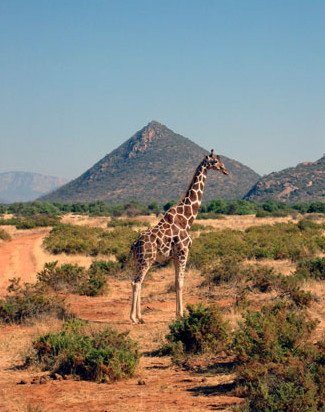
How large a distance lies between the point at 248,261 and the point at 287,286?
6.33 m

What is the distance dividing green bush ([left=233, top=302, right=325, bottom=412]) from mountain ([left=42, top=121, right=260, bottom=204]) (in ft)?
339

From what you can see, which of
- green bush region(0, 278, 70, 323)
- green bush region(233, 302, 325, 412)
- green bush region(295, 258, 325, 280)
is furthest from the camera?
green bush region(295, 258, 325, 280)

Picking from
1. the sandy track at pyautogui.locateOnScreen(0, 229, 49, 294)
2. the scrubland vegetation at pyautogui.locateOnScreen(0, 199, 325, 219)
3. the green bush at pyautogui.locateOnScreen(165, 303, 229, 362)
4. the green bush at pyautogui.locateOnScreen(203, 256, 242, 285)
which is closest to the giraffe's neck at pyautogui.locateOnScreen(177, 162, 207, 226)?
the green bush at pyautogui.locateOnScreen(165, 303, 229, 362)

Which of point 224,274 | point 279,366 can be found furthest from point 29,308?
point 279,366

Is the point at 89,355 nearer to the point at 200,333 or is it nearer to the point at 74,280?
the point at 200,333

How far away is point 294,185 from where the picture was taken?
10038 cm

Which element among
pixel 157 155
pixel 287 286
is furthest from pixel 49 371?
pixel 157 155

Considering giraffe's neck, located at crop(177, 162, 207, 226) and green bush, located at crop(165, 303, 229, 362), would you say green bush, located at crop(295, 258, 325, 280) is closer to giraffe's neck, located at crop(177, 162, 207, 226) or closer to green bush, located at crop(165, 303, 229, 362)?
giraffe's neck, located at crop(177, 162, 207, 226)

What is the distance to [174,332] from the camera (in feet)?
34.4

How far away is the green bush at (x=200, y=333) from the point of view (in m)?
10.1

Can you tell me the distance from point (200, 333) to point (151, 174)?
118 m

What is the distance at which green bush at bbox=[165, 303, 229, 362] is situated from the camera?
10.1 metres

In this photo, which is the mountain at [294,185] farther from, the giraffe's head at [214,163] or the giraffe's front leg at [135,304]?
the giraffe's front leg at [135,304]

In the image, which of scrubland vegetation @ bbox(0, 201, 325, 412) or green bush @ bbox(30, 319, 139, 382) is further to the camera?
green bush @ bbox(30, 319, 139, 382)
